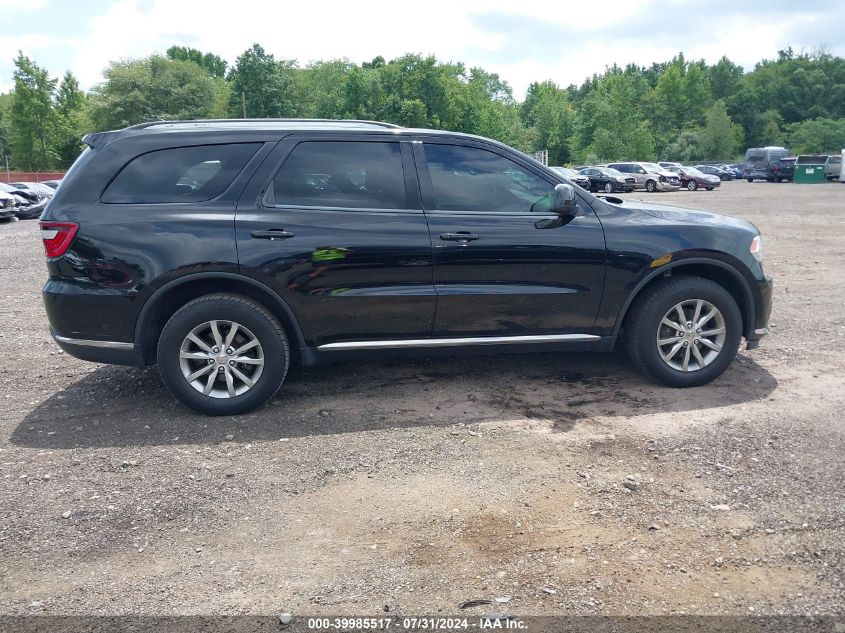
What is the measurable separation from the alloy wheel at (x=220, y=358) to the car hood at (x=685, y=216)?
293cm

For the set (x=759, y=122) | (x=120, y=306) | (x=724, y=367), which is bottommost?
(x=724, y=367)

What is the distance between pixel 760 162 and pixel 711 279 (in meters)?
54.3

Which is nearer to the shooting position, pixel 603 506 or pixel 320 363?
pixel 603 506

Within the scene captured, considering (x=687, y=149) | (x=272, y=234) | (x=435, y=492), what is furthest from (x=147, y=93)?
(x=435, y=492)

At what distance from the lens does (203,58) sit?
459 feet

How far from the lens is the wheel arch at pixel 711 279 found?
17.6ft

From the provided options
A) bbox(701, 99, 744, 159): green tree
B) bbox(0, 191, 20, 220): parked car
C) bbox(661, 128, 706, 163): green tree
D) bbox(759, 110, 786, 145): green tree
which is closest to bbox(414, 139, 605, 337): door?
bbox(0, 191, 20, 220): parked car

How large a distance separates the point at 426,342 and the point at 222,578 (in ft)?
7.81

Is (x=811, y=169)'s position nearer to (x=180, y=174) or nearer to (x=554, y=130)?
(x=554, y=130)

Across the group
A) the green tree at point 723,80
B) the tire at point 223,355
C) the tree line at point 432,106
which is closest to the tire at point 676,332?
the tire at point 223,355

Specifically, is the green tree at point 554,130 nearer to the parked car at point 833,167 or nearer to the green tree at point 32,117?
the parked car at point 833,167

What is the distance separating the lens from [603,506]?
12.3 ft

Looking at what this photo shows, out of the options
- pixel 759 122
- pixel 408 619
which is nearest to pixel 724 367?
pixel 408 619

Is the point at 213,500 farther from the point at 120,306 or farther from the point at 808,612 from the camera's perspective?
the point at 808,612
